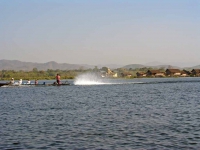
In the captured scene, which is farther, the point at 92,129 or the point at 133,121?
the point at 133,121

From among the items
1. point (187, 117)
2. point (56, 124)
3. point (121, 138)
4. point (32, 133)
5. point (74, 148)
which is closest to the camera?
point (74, 148)

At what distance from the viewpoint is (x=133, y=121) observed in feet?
102

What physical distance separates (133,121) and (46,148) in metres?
11.4

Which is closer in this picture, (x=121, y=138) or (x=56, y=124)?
(x=121, y=138)

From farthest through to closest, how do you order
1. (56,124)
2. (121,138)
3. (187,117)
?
(187,117)
(56,124)
(121,138)

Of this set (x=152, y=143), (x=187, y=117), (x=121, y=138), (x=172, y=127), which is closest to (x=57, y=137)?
(x=121, y=138)

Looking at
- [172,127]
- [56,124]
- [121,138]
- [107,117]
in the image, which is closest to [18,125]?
[56,124]

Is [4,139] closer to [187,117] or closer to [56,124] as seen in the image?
[56,124]

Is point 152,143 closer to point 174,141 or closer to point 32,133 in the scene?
point 174,141

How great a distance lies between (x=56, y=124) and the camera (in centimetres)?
3062

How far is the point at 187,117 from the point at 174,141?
35.3 feet

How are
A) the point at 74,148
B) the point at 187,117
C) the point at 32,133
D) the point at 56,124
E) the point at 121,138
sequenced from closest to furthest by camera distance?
the point at 74,148
the point at 121,138
the point at 32,133
the point at 56,124
the point at 187,117

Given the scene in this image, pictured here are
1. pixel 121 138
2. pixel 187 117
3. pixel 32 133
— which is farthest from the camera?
pixel 187 117

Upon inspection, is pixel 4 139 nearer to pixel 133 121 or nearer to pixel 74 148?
pixel 74 148
